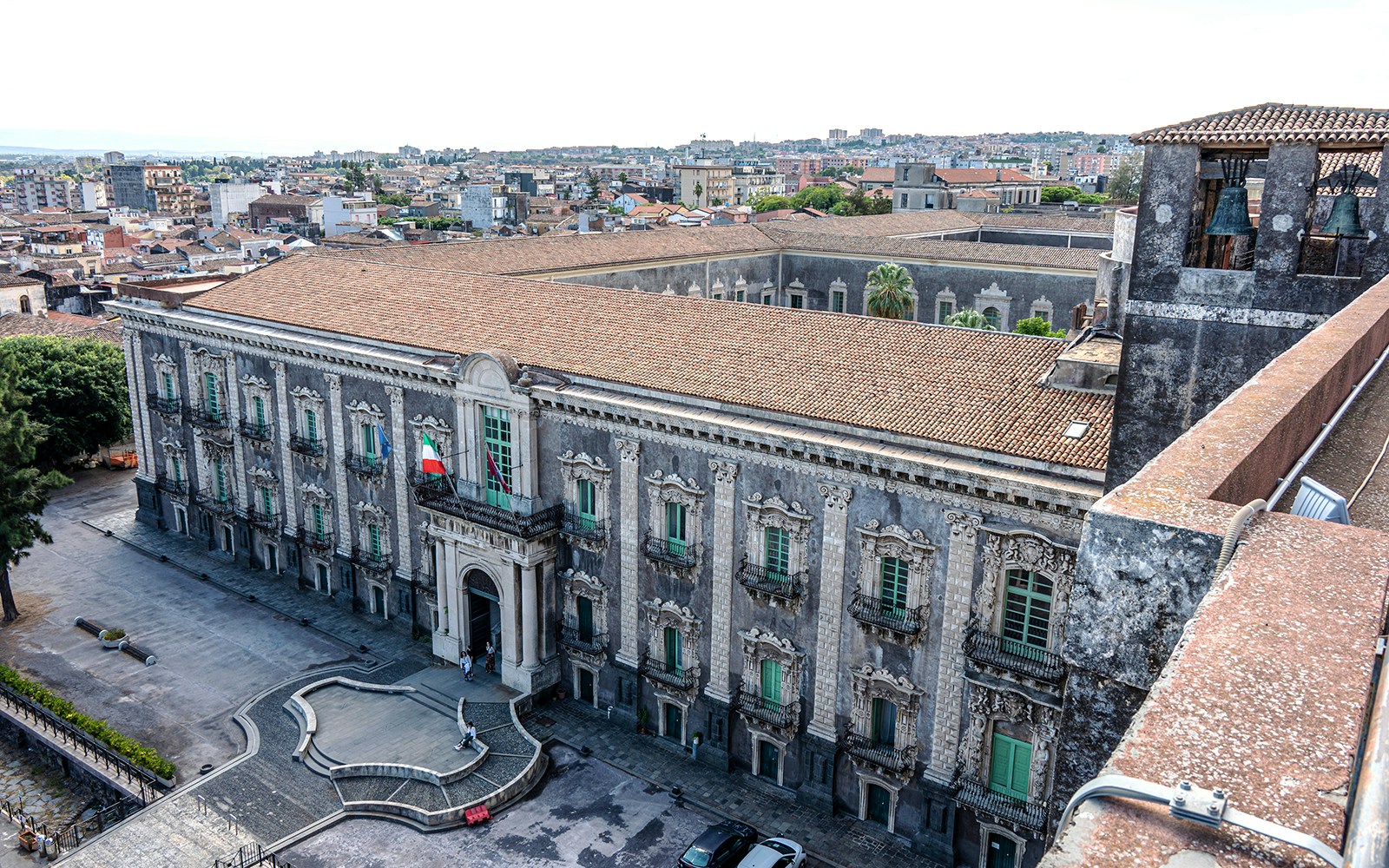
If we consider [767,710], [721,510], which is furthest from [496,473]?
[767,710]

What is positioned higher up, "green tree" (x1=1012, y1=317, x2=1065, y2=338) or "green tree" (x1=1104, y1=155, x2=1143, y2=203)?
"green tree" (x1=1104, y1=155, x2=1143, y2=203)

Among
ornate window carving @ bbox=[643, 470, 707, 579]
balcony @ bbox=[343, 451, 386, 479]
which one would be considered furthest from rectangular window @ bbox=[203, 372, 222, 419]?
ornate window carving @ bbox=[643, 470, 707, 579]

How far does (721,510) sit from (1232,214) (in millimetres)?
16549

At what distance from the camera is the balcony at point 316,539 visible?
4497 centimetres

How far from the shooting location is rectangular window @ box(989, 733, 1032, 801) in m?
27.0

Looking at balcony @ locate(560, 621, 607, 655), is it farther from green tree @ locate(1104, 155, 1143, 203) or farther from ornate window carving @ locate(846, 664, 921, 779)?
green tree @ locate(1104, 155, 1143, 203)

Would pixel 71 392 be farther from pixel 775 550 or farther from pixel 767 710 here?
pixel 767 710

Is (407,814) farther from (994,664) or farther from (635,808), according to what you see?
(994,664)

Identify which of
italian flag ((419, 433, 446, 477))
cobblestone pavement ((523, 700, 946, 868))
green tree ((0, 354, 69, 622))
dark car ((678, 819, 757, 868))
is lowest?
cobblestone pavement ((523, 700, 946, 868))

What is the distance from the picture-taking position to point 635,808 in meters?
31.4

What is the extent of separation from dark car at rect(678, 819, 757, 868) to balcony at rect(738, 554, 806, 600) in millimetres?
6765

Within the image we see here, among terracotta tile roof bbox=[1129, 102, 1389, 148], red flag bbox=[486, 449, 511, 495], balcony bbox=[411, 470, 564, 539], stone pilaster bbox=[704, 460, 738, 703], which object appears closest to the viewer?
terracotta tile roof bbox=[1129, 102, 1389, 148]

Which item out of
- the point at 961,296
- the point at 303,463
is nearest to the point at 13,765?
the point at 303,463

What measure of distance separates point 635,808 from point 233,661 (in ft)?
62.7
